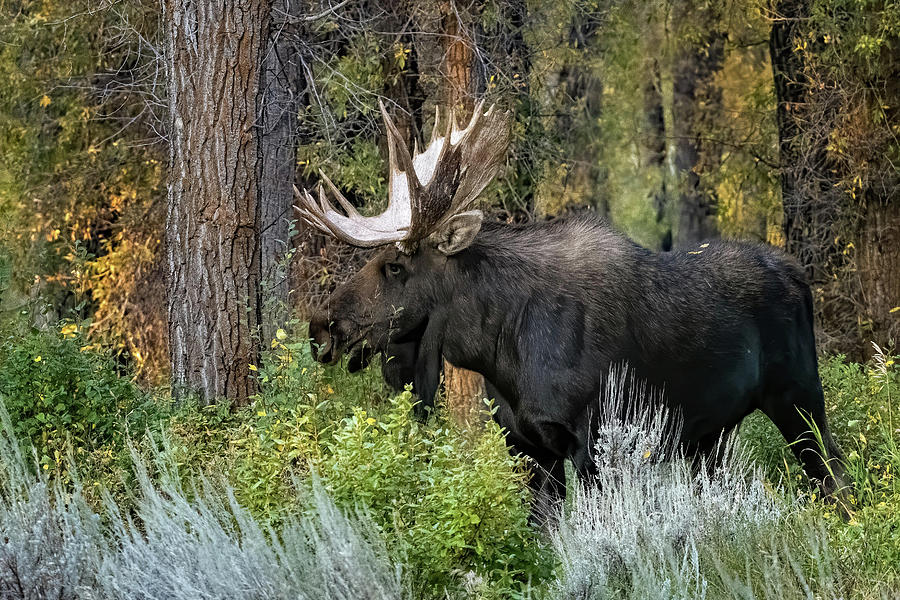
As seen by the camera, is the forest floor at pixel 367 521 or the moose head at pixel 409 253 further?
the moose head at pixel 409 253

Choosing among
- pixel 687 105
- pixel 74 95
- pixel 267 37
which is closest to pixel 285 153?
pixel 267 37

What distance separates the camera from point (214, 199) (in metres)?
7.80

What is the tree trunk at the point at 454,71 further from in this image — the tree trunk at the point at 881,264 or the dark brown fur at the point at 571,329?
the tree trunk at the point at 881,264

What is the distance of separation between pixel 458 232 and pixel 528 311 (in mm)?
588

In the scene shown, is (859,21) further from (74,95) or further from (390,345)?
(74,95)

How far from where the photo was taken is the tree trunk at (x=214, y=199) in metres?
7.79

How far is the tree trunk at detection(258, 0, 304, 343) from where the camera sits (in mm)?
7969

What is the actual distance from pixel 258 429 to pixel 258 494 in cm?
53

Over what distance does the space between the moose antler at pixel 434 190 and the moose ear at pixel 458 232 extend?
50 millimetres

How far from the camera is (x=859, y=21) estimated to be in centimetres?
1193

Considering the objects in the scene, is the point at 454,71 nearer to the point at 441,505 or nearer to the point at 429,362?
the point at 429,362

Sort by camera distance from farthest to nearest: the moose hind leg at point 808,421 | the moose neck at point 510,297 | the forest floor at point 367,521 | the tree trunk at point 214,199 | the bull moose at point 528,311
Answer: the moose hind leg at point 808,421 < the tree trunk at point 214,199 < the moose neck at point 510,297 < the bull moose at point 528,311 < the forest floor at point 367,521

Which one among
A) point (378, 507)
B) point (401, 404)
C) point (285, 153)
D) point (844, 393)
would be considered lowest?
point (844, 393)

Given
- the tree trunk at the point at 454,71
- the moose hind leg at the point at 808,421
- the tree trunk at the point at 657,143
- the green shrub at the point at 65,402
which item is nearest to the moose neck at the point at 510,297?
the moose hind leg at the point at 808,421
